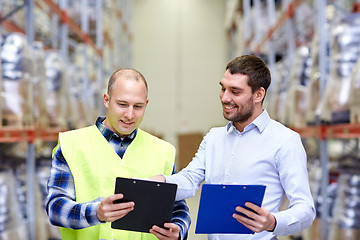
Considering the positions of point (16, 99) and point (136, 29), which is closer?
point (16, 99)

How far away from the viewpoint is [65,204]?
1906 mm

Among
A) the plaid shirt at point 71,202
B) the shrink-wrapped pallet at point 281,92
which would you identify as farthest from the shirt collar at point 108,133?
the shrink-wrapped pallet at point 281,92

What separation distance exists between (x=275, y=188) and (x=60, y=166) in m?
0.89

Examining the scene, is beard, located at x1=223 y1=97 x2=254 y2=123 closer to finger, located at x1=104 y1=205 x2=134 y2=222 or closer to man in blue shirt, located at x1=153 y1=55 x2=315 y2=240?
man in blue shirt, located at x1=153 y1=55 x2=315 y2=240

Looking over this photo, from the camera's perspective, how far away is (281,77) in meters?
7.28

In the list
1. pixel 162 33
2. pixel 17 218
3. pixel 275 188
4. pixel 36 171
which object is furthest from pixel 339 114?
pixel 162 33

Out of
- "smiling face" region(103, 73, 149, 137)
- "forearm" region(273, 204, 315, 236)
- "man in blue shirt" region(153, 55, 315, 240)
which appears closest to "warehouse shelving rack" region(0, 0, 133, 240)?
"smiling face" region(103, 73, 149, 137)

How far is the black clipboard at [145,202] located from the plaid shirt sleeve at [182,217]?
0.51 feet

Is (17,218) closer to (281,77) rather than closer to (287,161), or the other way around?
(287,161)

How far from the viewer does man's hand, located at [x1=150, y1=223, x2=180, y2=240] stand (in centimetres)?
183

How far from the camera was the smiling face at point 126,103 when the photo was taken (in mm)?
1955

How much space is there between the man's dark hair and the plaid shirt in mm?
517

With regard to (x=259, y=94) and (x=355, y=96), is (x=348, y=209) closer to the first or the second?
(x=355, y=96)

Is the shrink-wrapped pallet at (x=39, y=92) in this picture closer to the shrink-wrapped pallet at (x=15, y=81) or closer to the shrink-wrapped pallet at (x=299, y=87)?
the shrink-wrapped pallet at (x=15, y=81)
